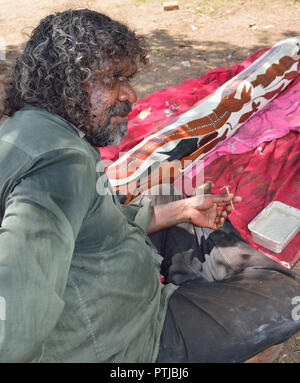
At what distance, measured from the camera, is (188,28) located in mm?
6367

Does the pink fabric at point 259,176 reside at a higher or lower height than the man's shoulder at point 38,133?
lower

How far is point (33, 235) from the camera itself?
3.27ft

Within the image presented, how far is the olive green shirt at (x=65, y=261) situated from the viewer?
0.97m

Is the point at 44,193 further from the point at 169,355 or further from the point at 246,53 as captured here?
the point at 246,53

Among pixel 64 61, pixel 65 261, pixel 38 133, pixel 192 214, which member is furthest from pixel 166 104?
pixel 65 261

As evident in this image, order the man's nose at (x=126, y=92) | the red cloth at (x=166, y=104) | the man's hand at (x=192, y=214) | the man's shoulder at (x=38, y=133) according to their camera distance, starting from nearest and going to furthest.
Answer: the man's shoulder at (x=38, y=133) < the man's nose at (x=126, y=92) < the man's hand at (x=192, y=214) < the red cloth at (x=166, y=104)

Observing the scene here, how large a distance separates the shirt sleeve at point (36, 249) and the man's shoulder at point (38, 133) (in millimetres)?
50

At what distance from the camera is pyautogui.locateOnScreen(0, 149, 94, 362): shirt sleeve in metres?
0.95

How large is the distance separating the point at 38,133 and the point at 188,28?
226 inches

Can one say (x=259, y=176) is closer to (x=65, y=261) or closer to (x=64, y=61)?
(x=64, y=61)

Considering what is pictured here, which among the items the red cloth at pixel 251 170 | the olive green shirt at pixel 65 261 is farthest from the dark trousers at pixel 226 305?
the red cloth at pixel 251 170

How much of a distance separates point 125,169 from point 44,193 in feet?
7.10

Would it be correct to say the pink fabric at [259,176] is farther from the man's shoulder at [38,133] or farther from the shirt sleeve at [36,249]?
the shirt sleeve at [36,249]
